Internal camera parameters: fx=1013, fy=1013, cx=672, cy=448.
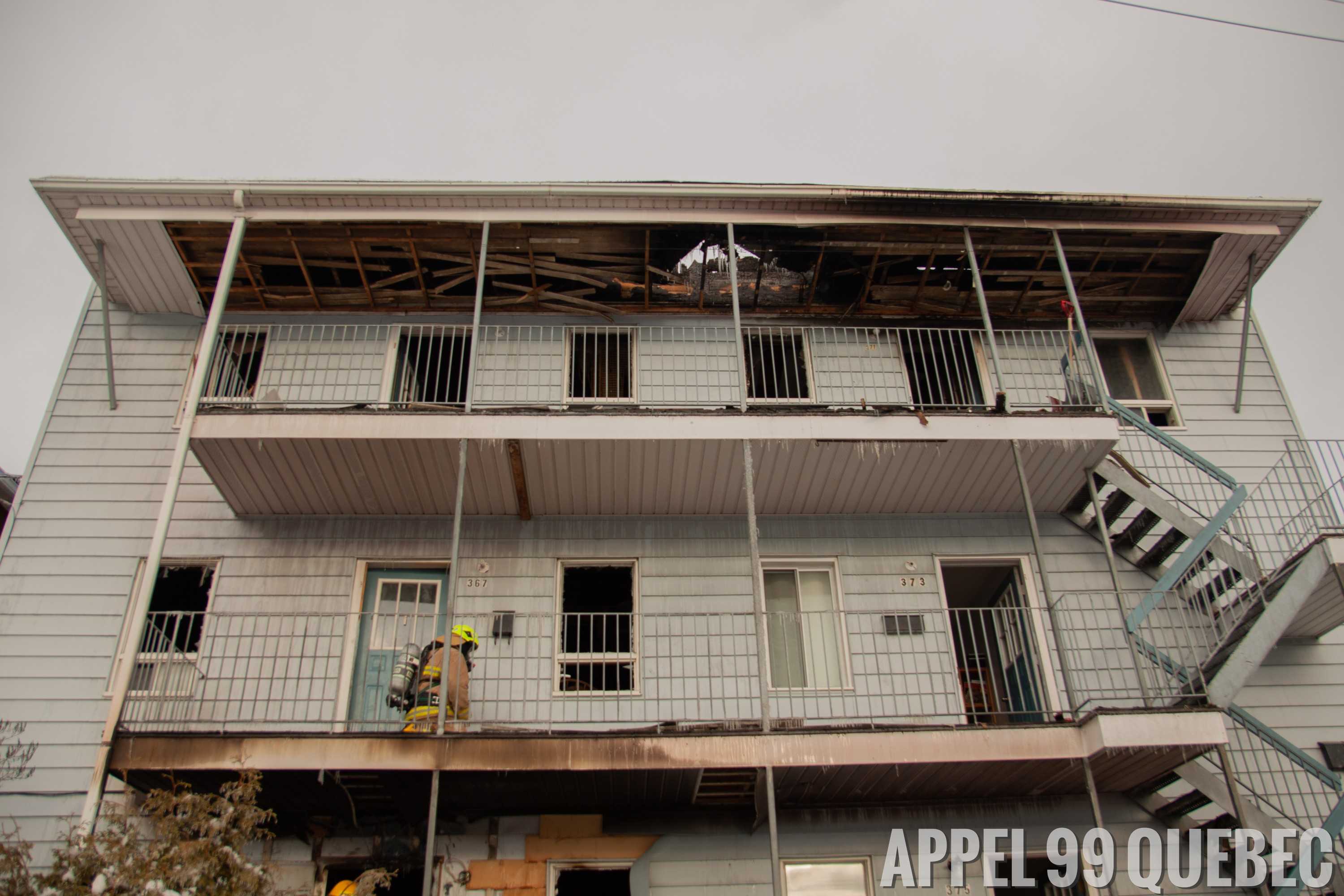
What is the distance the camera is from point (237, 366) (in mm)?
12008

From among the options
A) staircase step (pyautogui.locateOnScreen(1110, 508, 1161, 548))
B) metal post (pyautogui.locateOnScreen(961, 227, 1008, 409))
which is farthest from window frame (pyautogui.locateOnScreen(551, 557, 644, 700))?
staircase step (pyautogui.locateOnScreen(1110, 508, 1161, 548))

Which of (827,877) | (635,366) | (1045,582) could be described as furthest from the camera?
(635,366)

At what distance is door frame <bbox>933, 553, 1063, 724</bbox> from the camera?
37.5 ft

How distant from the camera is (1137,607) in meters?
10.5

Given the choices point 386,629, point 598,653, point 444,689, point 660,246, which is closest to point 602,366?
point 660,246

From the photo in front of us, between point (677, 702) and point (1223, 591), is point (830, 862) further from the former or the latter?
point (1223, 591)

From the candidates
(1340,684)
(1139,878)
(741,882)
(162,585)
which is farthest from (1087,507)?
(162,585)

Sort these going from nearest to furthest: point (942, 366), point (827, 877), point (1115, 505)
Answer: point (827, 877) → point (1115, 505) → point (942, 366)

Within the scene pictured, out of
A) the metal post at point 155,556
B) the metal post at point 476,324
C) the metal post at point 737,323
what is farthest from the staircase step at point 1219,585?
the metal post at point 155,556

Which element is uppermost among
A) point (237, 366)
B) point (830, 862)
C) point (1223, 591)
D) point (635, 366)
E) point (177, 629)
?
point (635, 366)

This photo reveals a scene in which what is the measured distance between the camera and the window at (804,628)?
11.4 m

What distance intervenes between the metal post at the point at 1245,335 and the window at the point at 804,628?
598 cm

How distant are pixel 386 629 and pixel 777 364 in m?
6.05

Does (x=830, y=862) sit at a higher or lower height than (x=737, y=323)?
lower
